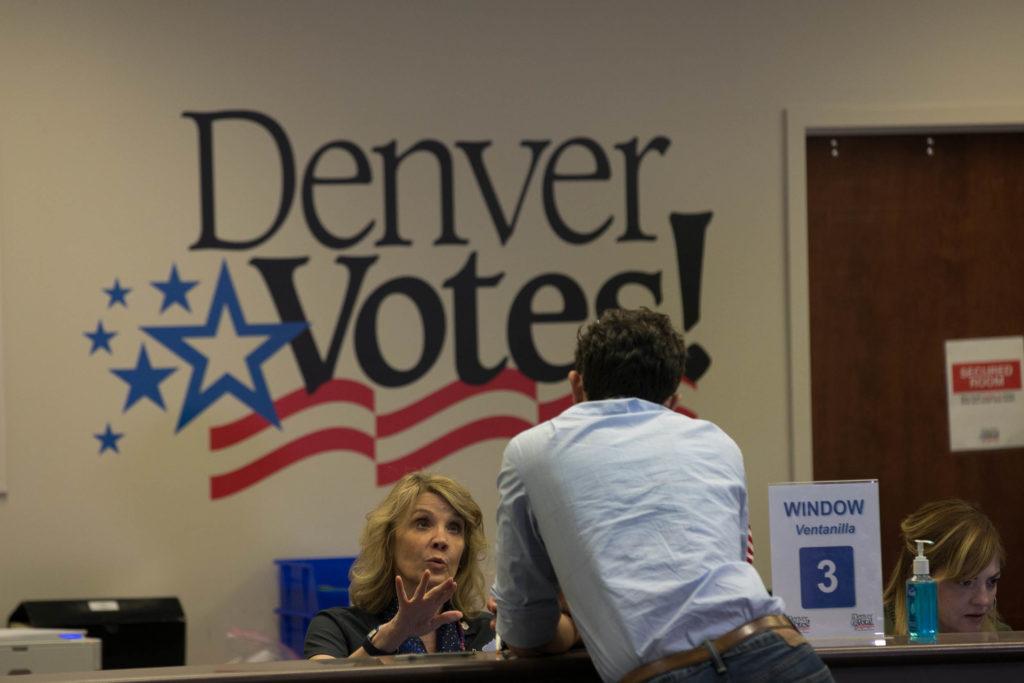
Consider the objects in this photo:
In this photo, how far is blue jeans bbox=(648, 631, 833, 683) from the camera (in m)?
2.11

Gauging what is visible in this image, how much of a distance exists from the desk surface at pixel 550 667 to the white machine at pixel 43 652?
5.15 ft

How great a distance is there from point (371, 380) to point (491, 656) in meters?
2.40

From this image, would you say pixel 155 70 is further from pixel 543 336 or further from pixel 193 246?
pixel 543 336

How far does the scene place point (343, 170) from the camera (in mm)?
4730

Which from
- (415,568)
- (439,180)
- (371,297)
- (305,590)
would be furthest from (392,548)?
(439,180)

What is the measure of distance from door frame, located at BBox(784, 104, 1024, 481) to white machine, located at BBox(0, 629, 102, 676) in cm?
239

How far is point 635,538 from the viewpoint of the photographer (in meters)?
2.18

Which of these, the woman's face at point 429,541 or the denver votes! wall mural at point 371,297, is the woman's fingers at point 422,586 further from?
the denver votes! wall mural at point 371,297

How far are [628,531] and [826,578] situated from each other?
622 mm

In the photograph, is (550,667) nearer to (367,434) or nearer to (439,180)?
(367,434)

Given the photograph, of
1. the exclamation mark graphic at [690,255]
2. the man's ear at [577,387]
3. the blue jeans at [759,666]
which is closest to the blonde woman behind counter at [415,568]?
the man's ear at [577,387]

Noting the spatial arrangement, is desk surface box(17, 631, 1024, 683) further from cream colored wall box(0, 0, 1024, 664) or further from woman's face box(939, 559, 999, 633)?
cream colored wall box(0, 0, 1024, 664)

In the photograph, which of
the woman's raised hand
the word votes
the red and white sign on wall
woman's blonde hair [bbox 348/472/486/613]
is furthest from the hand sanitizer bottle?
the red and white sign on wall

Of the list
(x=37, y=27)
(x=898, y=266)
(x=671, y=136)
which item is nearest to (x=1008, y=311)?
(x=898, y=266)
